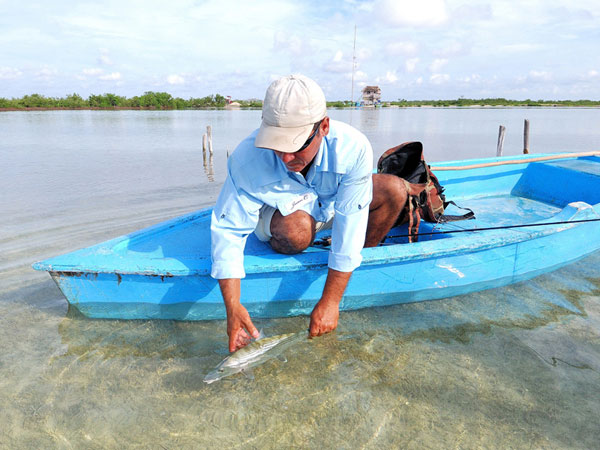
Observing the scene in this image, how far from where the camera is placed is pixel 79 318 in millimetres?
3191

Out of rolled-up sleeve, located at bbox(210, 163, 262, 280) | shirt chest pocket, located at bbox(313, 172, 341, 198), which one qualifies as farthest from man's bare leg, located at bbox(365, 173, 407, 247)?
rolled-up sleeve, located at bbox(210, 163, 262, 280)

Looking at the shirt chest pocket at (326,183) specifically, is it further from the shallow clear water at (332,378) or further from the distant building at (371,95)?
the distant building at (371,95)

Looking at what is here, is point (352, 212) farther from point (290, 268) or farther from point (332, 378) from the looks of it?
point (332, 378)

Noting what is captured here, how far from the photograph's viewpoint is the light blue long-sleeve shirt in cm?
224

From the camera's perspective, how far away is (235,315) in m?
2.28

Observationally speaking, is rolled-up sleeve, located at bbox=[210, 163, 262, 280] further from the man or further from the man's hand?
the man's hand

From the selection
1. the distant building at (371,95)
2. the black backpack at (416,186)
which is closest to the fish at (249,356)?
the black backpack at (416,186)

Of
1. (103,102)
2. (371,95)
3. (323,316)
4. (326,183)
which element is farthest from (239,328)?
(371,95)

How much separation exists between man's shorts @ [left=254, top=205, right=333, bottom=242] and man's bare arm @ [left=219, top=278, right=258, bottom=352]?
0.59 meters

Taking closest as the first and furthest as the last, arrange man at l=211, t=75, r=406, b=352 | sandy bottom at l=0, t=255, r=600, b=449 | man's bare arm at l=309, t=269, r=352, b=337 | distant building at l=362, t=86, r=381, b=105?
sandy bottom at l=0, t=255, r=600, b=449, man at l=211, t=75, r=406, b=352, man's bare arm at l=309, t=269, r=352, b=337, distant building at l=362, t=86, r=381, b=105

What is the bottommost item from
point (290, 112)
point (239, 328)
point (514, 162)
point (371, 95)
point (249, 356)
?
point (249, 356)

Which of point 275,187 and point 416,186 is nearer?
point 275,187

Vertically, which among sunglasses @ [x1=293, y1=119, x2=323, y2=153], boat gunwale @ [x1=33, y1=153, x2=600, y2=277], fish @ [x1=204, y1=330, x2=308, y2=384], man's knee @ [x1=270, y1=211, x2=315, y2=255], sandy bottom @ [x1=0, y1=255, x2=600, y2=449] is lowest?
sandy bottom @ [x1=0, y1=255, x2=600, y2=449]

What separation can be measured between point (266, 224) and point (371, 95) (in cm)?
10139
